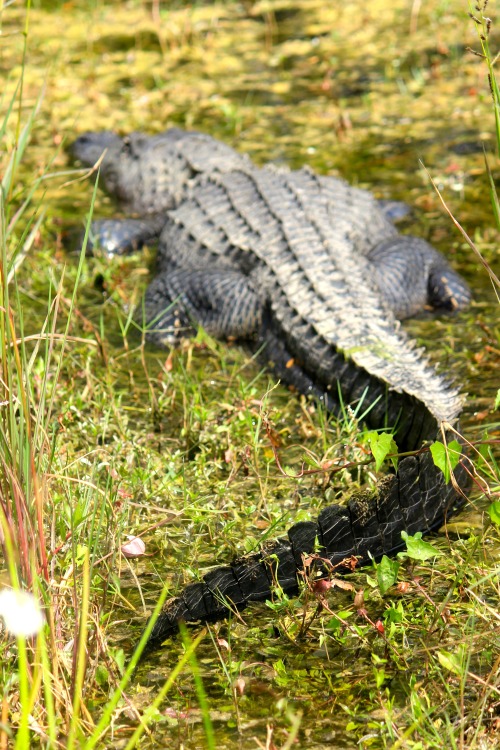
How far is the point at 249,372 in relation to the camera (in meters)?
4.35

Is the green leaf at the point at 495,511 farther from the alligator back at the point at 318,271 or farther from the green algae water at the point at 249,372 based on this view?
the alligator back at the point at 318,271

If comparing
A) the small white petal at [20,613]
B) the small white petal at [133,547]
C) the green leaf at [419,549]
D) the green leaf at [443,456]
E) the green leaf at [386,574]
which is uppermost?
the small white petal at [20,613]

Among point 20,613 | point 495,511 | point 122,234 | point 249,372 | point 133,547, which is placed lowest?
point 249,372

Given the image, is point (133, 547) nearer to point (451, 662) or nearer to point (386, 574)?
point (386, 574)

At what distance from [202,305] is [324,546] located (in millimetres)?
2259

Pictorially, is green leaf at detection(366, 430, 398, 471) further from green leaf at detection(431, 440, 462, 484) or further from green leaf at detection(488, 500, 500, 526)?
green leaf at detection(488, 500, 500, 526)

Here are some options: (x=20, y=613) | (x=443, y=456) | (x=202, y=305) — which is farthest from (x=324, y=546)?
(x=202, y=305)

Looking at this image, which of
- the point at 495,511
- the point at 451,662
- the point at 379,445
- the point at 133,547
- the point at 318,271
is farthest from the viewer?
the point at 318,271

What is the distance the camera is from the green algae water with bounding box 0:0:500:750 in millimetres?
2482

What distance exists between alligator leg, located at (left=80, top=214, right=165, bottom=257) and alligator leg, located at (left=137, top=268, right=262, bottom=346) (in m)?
0.72

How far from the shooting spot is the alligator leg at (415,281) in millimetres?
4688

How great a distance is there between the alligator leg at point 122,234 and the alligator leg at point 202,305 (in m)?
0.72

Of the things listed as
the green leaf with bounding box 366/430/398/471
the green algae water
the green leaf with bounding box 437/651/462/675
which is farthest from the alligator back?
the green leaf with bounding box 437/651/462/675

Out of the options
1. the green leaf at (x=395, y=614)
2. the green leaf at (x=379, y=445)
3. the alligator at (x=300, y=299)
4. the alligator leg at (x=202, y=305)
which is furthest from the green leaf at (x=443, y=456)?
the alligator leg at (x=202, y=305)
